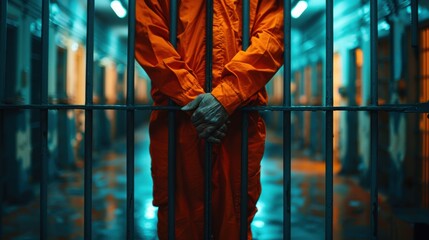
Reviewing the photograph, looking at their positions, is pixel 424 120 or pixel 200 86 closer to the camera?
pixel 200 86

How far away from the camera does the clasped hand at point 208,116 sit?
1.98m

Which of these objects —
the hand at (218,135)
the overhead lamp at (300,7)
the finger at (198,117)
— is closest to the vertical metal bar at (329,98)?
the hand at (218,135)

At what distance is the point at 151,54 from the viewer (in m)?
2.13

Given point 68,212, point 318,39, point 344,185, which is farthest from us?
point 318,39

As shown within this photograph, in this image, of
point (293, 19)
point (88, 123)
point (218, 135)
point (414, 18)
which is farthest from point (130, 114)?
point (293, 19)

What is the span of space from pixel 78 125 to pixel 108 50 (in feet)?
16.2

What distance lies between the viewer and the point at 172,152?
2.15 m

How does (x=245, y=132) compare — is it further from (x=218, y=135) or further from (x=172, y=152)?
(x=172, y=152)

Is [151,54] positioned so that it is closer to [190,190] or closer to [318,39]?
[190,190]

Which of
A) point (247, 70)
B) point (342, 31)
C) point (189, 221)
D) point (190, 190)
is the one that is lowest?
point (189, 221)

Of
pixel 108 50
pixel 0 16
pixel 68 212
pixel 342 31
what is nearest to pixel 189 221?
pixel 0 16

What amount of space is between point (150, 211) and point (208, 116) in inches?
143

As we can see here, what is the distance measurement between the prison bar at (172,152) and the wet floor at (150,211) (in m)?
2.12

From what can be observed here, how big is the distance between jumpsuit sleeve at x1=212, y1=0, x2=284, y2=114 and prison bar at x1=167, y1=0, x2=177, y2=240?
11.0 inches
